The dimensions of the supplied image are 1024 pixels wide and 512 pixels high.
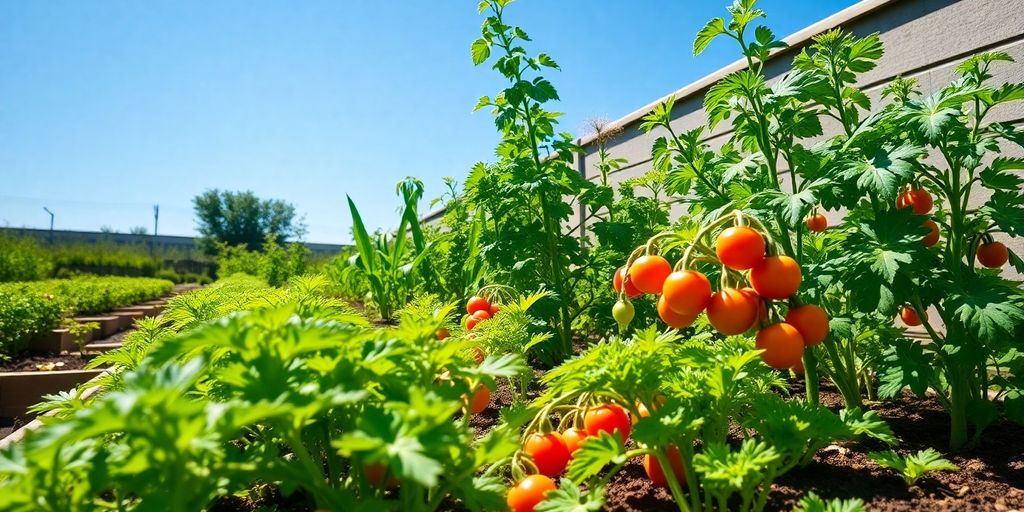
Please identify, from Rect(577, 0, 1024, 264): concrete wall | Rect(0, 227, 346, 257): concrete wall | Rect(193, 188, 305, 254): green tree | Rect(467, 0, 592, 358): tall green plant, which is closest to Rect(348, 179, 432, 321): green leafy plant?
Rect(467, 0, 592, 358): tall green plant

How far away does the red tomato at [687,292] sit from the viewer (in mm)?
1161

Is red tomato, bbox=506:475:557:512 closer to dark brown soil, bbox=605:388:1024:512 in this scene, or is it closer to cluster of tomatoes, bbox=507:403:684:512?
cluster of tomatoes, bbox=507:403:684:512

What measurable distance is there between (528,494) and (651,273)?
1.85ft

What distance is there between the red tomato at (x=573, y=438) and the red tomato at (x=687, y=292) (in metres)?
0.38

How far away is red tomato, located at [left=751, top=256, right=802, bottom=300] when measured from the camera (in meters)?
1.16

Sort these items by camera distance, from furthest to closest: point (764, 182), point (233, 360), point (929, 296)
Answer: point (764, 182) < point (929, 296) < point (233, 360)

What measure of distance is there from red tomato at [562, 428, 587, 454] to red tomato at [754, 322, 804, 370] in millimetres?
452

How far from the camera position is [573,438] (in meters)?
1.28

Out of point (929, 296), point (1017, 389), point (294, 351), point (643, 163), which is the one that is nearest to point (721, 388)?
point (294, 351)

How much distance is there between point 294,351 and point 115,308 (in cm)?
958

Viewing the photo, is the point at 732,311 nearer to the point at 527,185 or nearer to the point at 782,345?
the point at 782,345

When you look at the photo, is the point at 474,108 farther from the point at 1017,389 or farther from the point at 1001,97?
the point at 1017,389

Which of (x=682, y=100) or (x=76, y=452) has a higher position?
(x=682, y=100)

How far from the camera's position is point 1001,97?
172cm
